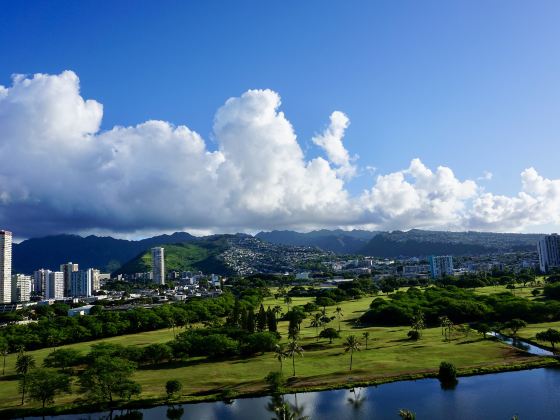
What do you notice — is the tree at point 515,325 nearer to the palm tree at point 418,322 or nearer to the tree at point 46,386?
the palm tree at point 418,322

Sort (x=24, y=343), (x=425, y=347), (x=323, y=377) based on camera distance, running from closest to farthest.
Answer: (x=323, y=377), (x=425, y=347), (x=24, y=343)

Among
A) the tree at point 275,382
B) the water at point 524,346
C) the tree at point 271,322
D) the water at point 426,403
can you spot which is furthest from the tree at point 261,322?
the water at point 524,346

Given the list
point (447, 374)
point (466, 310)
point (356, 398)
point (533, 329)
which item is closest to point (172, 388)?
point (356, 398)

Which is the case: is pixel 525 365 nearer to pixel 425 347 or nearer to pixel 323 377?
pixel 425 347

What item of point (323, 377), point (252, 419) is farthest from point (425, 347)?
point (252, 419)

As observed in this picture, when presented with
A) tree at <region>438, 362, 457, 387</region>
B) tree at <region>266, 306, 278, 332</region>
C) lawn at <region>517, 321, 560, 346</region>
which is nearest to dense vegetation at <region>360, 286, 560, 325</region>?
lawn at <region>517, 321, 560, 346</region>

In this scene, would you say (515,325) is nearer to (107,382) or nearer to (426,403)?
(426,403)
